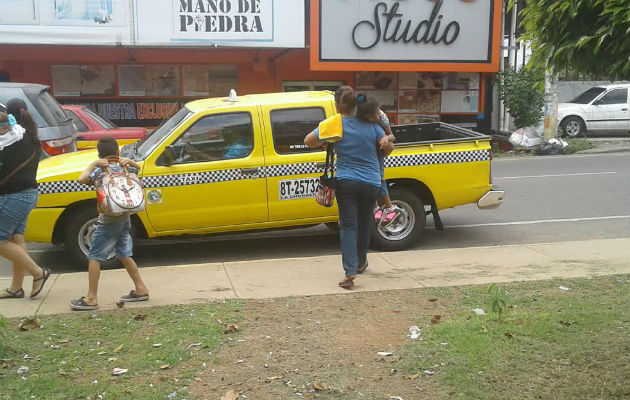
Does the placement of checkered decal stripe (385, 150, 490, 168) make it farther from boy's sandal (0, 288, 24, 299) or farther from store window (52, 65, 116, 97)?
store window (52, 65, 116, 97)

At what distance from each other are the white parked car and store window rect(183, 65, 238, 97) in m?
10.0

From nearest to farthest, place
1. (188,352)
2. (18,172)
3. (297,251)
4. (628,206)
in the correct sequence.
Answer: (188,352) < (18,172) < (297,251) < (628,206)

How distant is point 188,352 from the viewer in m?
4.77

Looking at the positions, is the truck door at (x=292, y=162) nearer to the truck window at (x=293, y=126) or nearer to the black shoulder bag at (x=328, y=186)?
the truck window at (x=293, y=126)

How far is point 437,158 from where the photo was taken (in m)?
8.21

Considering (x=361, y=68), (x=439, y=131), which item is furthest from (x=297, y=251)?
(x=361, y=68)

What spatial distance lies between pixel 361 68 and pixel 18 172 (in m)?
12.6

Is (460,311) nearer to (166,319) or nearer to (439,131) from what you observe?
(166,319)

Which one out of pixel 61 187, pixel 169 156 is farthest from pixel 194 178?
pixel 61 187

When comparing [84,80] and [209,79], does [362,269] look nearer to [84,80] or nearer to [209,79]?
[209,79]

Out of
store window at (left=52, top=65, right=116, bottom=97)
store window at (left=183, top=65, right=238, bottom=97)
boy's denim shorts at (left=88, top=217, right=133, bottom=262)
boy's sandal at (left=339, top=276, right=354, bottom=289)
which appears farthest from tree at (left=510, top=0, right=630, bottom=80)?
store window at (left=52, top=65, right=116, bottom=97)

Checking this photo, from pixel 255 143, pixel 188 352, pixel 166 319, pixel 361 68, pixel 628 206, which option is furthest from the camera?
pixel 361 68

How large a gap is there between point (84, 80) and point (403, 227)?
12.5 meters

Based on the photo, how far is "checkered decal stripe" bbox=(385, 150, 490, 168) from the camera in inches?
318
